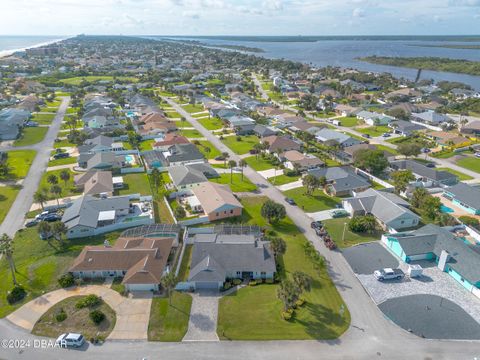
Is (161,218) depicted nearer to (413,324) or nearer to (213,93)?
(413,324)

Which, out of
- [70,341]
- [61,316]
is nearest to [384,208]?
[70,341]

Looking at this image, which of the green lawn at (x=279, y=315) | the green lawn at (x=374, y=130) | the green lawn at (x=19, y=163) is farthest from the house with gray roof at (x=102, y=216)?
the green lawn at (x=374, y=130)

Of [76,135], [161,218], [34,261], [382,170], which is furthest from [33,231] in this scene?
[382,170]

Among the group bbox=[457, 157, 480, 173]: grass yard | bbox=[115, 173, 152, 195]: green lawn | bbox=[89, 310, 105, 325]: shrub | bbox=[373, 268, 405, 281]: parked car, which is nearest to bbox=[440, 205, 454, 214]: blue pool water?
bbox=[373, 268, 405, 281]: parked car

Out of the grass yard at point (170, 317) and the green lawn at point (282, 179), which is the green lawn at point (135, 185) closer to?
the green lawn at point (282, 179)

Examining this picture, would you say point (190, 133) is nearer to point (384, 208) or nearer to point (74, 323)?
point (384, 208)

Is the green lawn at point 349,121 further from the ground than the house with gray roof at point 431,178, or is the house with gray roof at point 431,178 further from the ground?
the house with gray roof at point 431,178
